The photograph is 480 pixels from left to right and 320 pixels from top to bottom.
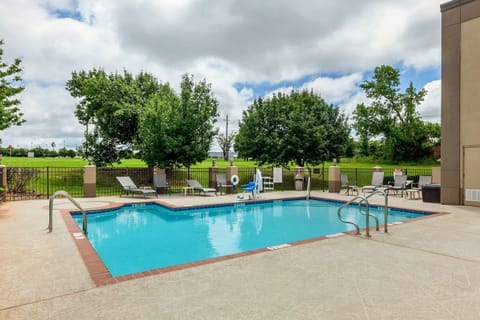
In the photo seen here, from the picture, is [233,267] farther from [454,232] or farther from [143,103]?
[143,103]

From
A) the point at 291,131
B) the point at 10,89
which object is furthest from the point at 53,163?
the point at 291,131

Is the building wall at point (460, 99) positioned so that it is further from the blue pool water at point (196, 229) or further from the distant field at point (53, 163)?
the distant field at point (53, 163)

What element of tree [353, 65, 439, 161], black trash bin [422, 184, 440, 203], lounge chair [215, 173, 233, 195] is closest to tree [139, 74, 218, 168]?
lounge chair [215, 173, 233, 195]

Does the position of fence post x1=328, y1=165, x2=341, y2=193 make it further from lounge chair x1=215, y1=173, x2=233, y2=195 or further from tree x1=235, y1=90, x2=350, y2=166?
lounge chair x1=215, y1=173, x2=233, y2=195

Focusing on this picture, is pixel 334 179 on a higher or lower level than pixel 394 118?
lower

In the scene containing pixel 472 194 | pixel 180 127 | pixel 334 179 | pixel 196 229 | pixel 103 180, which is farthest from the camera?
pixel 103 180

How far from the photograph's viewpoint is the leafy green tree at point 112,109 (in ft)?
65.7

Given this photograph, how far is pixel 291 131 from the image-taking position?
19078mm

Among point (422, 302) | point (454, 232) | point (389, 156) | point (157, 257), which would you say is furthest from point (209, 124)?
point (389, 156)

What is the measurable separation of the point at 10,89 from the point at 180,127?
22.9 feet

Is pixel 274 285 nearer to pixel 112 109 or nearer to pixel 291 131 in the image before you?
pixel 291 131

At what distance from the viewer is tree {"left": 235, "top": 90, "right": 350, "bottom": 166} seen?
62.2ft

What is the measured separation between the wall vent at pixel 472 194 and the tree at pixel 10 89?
54.8 ft

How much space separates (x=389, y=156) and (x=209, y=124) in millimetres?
24327
